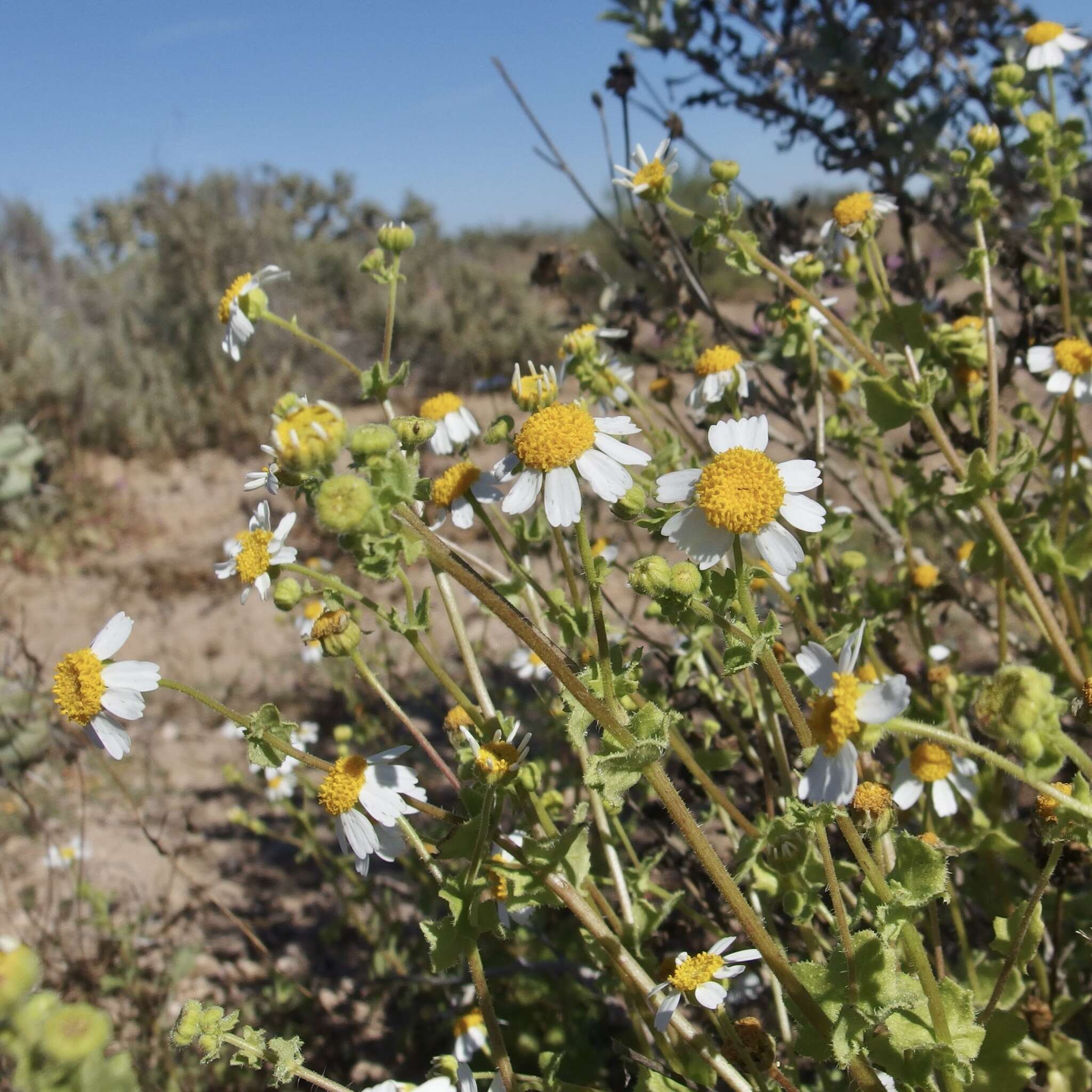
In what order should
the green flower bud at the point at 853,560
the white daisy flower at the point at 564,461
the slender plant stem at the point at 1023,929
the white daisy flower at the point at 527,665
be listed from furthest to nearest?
the white daisy flower at the point at 527,665 → the green flower bud at the point at 853,560 → the white daisy flower at the point at 564,461 → the slender plant stem at the point at 1023,929

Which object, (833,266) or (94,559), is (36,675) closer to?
(833,266)

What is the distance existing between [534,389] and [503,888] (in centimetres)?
76

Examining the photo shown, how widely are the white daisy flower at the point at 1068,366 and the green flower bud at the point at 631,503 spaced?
1100 mm

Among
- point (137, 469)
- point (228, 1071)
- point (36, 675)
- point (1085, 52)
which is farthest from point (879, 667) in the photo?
point (137, 469)

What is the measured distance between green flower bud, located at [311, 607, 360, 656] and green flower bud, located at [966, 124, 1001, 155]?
1505mm

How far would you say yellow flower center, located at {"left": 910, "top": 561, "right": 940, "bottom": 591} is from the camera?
216 centimetres

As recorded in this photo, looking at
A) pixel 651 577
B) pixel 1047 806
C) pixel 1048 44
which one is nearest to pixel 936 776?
pixel 1047 806

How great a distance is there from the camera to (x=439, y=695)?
4000 mm

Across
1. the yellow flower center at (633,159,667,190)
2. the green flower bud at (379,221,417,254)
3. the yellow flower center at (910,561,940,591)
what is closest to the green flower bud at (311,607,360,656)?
the green flower bud at (379,221,417,254)

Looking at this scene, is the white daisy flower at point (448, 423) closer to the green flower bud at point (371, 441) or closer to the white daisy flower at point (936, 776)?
the green flower bud at point (371, 441)

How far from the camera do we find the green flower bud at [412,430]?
1271 mm

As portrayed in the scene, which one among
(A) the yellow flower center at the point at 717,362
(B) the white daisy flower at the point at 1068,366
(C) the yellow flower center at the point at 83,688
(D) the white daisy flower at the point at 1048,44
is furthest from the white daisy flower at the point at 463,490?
(D) the white daisy flower at the point at 1048,44

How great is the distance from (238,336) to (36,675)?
4.79ft

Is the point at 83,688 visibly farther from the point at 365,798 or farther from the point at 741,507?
the point at 741,507
